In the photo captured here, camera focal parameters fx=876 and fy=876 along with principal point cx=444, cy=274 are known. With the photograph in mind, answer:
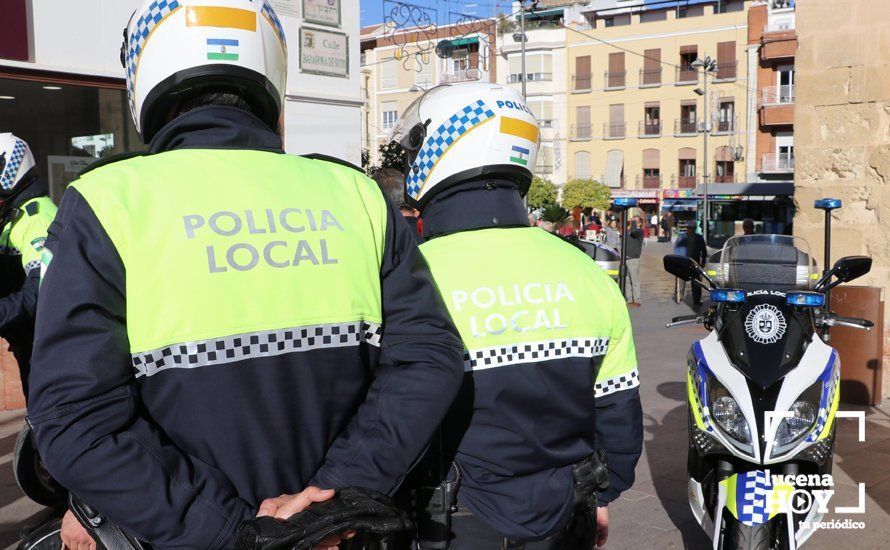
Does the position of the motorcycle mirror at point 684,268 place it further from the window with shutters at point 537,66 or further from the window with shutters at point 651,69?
the window with shutters at point 537,66

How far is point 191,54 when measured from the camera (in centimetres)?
171

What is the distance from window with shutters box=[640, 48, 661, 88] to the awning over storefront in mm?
4370

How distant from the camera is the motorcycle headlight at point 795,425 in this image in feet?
11.1

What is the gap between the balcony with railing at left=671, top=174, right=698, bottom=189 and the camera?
51156mm

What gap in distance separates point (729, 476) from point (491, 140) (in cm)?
185

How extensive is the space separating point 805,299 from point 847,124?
4.64 m

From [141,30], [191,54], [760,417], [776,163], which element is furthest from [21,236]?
[776,163]

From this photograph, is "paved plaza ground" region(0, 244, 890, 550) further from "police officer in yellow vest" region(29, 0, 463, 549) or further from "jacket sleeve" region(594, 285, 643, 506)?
"police officer in yellow vest" region(29, 0, 463, 549)

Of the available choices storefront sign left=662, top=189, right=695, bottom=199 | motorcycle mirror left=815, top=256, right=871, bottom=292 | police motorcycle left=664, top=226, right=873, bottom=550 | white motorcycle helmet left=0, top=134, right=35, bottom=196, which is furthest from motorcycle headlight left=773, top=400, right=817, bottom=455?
storefront sign left=662, top=189, right=695, bottom=199

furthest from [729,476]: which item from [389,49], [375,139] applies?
[375,139]

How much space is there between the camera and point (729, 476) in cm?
348

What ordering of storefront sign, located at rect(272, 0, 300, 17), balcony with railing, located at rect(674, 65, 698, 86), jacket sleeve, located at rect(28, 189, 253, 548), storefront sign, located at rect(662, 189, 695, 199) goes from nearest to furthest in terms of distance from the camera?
jacket sleeve, located at rect(28, 189, 253, 548), storefront sign, located at rect(272, 0, 300, 17), balcony with railing, located at rect(674, 65, 698, 86), storefront sign, located at rect(662, 189, 695, 199)

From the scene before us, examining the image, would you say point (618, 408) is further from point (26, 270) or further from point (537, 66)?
point (537, 66)

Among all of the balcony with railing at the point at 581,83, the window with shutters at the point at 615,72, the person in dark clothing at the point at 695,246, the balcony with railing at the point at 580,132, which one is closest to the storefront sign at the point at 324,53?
the person in dark clothing at the point at 695,246
